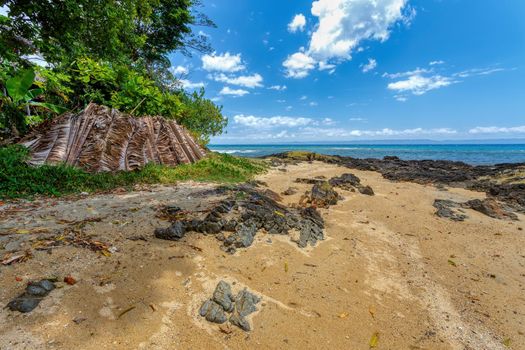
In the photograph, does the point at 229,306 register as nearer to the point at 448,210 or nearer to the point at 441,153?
the point at 448,210

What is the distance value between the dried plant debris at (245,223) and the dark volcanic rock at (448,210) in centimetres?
414

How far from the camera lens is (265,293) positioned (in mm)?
3281

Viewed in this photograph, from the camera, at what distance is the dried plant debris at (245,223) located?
4227 mm

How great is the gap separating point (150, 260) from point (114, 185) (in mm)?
4291

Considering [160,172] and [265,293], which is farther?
[160,172]

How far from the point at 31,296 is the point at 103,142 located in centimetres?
631

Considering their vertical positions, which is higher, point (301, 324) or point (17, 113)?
point (17, 113)

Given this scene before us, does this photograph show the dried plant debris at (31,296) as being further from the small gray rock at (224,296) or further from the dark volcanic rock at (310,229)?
the dark volcanic rock at (310,229)

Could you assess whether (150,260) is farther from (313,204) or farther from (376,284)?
(313,204)

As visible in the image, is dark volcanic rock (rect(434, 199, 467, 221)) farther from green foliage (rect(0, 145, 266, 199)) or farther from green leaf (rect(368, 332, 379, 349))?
green foliage (rect(0, 145, 266, 199))

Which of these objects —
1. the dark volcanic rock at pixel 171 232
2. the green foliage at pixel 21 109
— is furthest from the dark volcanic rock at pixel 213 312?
the green foliage at pixel 21 109

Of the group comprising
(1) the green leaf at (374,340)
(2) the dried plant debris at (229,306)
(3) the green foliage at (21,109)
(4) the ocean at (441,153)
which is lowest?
(4) the ocean at (441,153)

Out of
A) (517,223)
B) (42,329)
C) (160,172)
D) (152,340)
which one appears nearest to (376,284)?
(152,340)

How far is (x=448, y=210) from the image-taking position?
7.68 m
